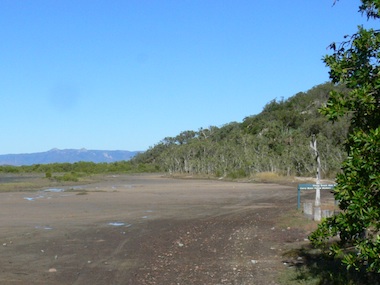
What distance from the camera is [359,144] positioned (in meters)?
4.63

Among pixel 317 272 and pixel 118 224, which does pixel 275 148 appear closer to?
pixel 118 224

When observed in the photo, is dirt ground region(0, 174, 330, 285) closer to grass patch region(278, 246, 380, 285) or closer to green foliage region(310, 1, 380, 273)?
grass patch region(278, 246, 380, 285)

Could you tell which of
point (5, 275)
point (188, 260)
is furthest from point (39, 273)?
point (188, 260)

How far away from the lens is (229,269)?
10.3m

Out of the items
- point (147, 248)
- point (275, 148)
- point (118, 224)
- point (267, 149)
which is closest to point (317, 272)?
point (147, 248)

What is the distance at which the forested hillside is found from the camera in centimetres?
7150

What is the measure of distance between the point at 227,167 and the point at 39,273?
7644 centimetres

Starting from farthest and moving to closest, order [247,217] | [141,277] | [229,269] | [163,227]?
[247,217], [163,227], [229,269], [141,277]

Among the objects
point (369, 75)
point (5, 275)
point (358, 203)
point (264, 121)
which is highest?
point (264, 121)

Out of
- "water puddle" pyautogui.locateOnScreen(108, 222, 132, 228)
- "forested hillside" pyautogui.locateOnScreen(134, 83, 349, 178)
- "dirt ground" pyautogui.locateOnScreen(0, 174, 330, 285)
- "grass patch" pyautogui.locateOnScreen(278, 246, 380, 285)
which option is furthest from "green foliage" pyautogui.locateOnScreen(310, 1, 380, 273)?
"forested hillside" pyautogui.locateOnScreen(134, 83, 349, 178)

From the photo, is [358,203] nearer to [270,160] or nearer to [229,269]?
[229,269]

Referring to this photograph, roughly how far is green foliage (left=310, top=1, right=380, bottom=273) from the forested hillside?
140 feet

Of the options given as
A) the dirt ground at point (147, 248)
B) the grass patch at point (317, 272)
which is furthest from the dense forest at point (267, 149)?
the grass patch at point (317, 272)

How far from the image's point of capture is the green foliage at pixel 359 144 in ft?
14.9
